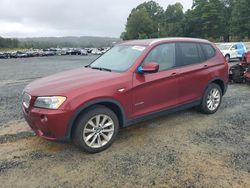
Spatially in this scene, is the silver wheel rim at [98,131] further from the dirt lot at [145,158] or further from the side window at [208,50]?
the side window at [208,50]

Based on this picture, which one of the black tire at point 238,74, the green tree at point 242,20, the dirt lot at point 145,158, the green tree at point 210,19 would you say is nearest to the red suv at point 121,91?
the dirt lot at point 145,158

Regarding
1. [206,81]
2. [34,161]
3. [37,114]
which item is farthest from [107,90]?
[206,81]

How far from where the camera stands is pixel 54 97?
3.68m

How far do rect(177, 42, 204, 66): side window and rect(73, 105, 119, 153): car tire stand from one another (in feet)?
6.09

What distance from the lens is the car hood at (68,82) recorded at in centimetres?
381

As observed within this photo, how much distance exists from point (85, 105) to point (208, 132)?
2439 mm

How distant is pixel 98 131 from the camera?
402 cm

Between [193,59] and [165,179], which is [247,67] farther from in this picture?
[165,179]

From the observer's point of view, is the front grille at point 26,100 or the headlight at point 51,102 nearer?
the headlight at point 51,102

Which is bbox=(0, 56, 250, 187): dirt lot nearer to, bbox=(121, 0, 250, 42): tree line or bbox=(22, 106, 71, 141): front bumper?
bbox=(22, 106, 71, 141): front bumper

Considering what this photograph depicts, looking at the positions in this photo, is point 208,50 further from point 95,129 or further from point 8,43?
point 8,43

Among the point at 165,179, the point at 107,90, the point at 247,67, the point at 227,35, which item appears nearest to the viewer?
the point at 165,179

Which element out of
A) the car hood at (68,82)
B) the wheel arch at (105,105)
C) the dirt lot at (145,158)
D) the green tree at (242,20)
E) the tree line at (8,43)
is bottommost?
the dirt lot at (145,158)

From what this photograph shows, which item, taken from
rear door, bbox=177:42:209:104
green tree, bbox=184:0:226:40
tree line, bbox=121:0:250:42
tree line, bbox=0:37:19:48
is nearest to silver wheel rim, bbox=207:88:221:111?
rear door, bbox=177:42:209:104
